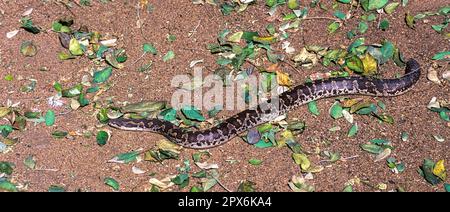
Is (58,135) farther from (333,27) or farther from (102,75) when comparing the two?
(333,27)

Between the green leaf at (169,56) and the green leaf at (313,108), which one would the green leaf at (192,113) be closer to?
the green leaf at (169,56)

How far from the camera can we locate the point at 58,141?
27.8 ft

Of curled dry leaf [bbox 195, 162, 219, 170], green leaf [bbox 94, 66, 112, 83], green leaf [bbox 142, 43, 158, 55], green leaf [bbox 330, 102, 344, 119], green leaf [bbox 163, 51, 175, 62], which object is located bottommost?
curled dry leaf [bbox 195, 162, 219, 170]

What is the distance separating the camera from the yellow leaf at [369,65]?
9.20 m

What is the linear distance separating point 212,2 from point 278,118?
2.75 m

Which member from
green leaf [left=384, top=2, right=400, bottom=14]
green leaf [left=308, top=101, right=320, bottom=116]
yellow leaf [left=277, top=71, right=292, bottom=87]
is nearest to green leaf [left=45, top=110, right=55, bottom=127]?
yellow leaf [left=277, top=71, right=292, bottom=87]

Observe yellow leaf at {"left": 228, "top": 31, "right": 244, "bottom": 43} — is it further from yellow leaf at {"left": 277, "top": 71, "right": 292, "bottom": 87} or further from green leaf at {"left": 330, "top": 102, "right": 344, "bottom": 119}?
green leaf at {"left": 330, "top": 102, "right": 344, "bottom": 119}

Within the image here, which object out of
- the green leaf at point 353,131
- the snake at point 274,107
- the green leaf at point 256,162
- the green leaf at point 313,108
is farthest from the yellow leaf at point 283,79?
the green leaf at point 256,162

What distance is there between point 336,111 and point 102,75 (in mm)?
3559

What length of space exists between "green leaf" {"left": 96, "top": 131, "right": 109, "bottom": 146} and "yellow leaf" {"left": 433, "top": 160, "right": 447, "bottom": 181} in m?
4.34

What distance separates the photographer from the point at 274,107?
874 centimetres

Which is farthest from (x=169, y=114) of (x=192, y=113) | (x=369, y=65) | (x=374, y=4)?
(x=374, y=4)

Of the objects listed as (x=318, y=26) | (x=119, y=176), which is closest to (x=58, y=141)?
(x=119, y=176)

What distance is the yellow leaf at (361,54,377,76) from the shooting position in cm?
920
